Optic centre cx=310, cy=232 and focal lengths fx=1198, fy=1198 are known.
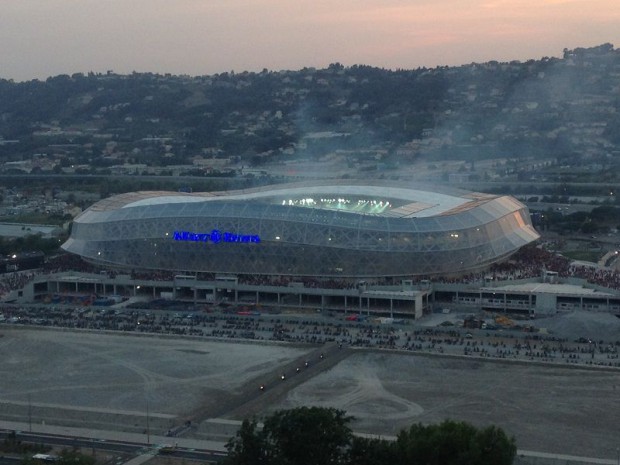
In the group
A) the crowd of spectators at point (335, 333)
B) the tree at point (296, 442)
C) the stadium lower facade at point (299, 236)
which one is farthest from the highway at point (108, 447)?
the stadium lower facade at point (299, 236)

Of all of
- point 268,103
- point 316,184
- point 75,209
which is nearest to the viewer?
point 316,184

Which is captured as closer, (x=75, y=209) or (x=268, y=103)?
(x=75, y=209)

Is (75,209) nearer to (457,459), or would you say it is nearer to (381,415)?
(381,415)

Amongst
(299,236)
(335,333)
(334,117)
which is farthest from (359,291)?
(334,117)

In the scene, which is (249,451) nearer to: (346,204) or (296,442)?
(296,442)

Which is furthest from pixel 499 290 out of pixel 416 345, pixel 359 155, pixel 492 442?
pixel 359 155

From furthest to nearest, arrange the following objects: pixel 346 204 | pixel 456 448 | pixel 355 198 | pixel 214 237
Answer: pixel 355 198 → pixel 346 204 → pixel 214 237 → pixel 456 448

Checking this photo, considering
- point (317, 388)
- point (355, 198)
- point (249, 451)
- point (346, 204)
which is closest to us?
point (249, 451)

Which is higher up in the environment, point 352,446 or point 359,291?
point 359,291
